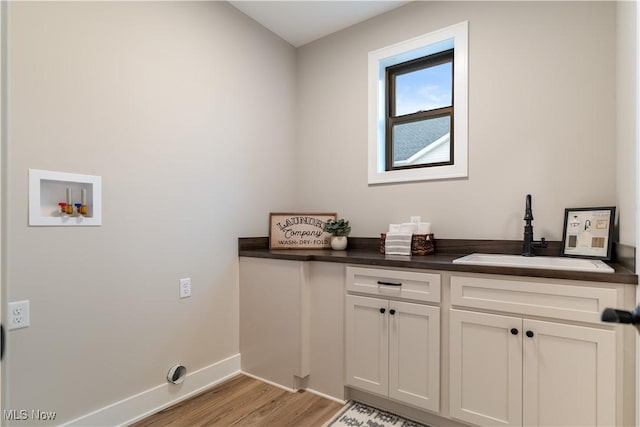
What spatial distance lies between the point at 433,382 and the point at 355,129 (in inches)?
73.3

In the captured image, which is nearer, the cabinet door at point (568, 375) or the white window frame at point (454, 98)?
the cabinet door at point (568, 375)

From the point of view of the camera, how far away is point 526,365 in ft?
4.94

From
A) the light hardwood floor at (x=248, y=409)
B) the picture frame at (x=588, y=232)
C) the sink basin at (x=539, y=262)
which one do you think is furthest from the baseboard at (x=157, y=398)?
the picture frame at (x=588, y=232)

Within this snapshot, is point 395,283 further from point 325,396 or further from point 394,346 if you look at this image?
point 325,396

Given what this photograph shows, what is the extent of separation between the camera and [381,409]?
77.4 inches

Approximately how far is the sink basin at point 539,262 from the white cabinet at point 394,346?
38 centimetres

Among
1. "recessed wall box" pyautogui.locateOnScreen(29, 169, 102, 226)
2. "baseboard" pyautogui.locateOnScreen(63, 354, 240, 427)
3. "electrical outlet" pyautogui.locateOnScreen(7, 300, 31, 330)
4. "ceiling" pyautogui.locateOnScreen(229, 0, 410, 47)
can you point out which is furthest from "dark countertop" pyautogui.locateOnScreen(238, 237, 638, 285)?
"ceiling" pyautogui.locateOnScreen(229, 0, 410, 47)

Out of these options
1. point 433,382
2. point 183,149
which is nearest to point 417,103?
point 183,149

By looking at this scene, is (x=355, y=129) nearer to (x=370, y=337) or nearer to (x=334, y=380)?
(x=370, y=337)

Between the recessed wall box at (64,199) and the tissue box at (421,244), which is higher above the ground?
the recessed wall box at (64,199)

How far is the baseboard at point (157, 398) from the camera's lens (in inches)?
67.2

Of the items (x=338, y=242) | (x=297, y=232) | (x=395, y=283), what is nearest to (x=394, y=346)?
(x=395, y=283)

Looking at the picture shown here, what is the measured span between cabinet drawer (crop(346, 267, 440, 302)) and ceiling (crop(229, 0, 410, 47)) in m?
1.94

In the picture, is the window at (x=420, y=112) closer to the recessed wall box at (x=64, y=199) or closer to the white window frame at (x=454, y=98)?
the white window frame at (x=454, y=98)
